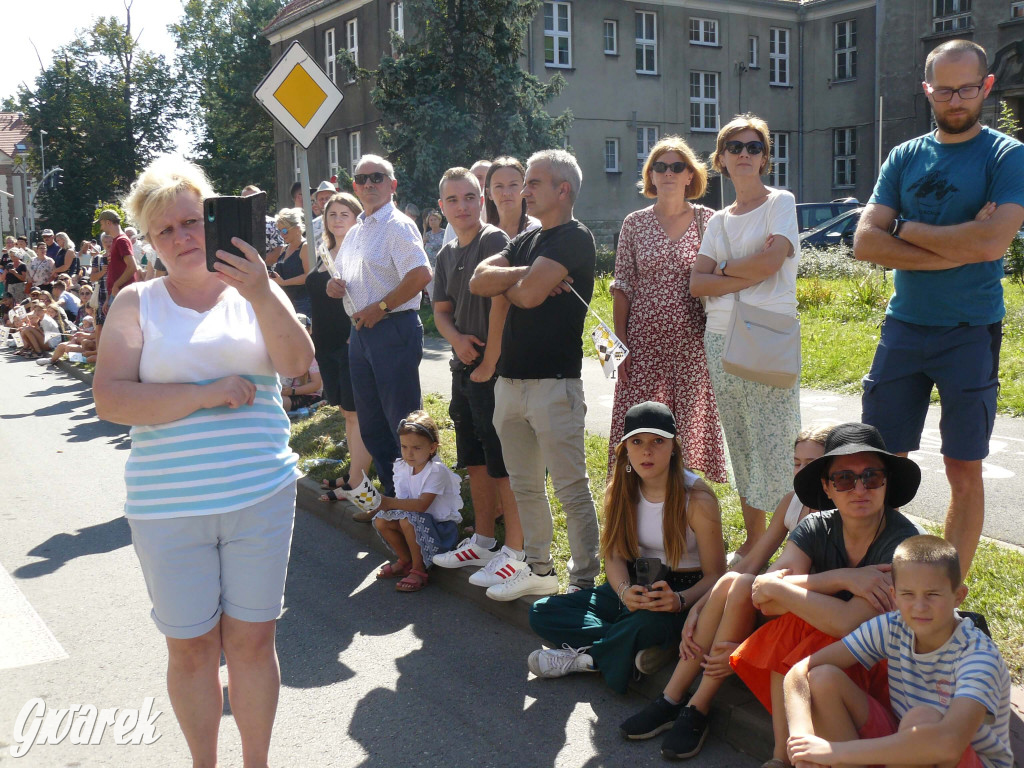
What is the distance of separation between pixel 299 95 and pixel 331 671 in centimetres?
497

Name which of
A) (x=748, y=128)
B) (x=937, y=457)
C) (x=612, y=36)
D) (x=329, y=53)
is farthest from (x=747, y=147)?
(x=329, y=53)

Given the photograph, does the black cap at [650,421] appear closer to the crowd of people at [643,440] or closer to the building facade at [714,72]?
the crowd of people at [643,440]

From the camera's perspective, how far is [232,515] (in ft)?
10.6

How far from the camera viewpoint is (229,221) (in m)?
3.09

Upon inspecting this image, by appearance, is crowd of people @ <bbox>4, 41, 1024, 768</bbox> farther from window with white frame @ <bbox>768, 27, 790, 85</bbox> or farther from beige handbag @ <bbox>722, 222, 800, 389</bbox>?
window with white frame @ <bbox>768, 27, 790, 85</bbox>

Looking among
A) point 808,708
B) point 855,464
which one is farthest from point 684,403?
point 808,708

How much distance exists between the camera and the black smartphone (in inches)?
121

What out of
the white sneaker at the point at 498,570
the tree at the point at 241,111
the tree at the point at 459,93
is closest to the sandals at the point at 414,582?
the white sneaker at the point at 498,570

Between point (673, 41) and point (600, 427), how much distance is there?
2769 centimetres

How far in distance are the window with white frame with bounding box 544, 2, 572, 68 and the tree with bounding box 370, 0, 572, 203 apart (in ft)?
20.6

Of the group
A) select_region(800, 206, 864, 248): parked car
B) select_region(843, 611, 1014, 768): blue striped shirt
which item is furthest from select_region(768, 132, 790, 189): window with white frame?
select_region(843, 611, 1014, 768): blue striped shirt

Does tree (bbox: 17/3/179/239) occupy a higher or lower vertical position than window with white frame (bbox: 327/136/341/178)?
higher

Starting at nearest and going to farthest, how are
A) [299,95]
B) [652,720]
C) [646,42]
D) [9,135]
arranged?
[652,720] → [299,95] → [646,42] → [9,135]

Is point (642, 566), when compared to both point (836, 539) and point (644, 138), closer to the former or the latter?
point (836, 539)
